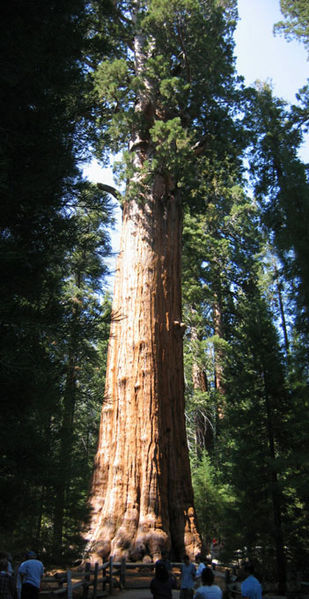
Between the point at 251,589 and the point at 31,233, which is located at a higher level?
the point at 31,233

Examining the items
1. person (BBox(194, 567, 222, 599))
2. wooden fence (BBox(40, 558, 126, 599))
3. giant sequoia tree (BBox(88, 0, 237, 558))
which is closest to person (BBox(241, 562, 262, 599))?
person (BBox(194, 567, 222, 599))

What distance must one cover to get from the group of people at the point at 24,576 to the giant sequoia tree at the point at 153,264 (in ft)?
9.16

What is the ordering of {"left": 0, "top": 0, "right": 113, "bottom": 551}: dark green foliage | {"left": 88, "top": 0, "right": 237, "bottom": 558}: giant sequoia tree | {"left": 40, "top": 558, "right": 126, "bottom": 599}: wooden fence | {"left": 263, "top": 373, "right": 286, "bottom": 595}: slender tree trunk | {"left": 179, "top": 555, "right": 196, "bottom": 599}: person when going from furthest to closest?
{"left": 263, "top": 373, "right": 286, "bottom": 595}: slender tree trunk → {"left": 88, "top": 0, "right": 237, "bottom": 558}: giant sequoia tree → {"left": 40, "top": 558, "right": 126, "bottom": 599}: wooden fence → {"left": 179, "top": 555, "right": 196, "bottom": 599}: person → {"left": 0, "top": 0, "right": 113, "bottom": 551}: dark green foliage

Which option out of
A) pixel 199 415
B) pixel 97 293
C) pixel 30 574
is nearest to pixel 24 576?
pixel 30 574

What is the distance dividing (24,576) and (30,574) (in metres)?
0.10

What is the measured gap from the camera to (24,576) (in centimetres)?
488

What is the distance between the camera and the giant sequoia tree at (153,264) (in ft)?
26.7

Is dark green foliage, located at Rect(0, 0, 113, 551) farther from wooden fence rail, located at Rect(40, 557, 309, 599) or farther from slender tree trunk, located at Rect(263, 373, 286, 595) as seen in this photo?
slender tree trunk, located at Rect(263, 373, 286, 595)

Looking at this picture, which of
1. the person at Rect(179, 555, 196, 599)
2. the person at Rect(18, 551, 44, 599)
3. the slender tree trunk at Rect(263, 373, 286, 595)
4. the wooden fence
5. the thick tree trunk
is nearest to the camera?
the person at Rect(18, 551, 44, 599)

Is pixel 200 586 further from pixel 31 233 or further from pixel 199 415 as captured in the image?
pixel 199 415

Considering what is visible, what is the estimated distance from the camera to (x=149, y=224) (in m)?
10.6

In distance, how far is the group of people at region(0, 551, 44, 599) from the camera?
4816 millimetres

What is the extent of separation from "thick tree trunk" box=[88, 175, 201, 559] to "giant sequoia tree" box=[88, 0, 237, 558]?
0.02 metres

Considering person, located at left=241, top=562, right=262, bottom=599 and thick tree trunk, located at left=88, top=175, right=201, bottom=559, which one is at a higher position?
thick tree trunk, located at left=88, top=175, right=201, bottom=559
